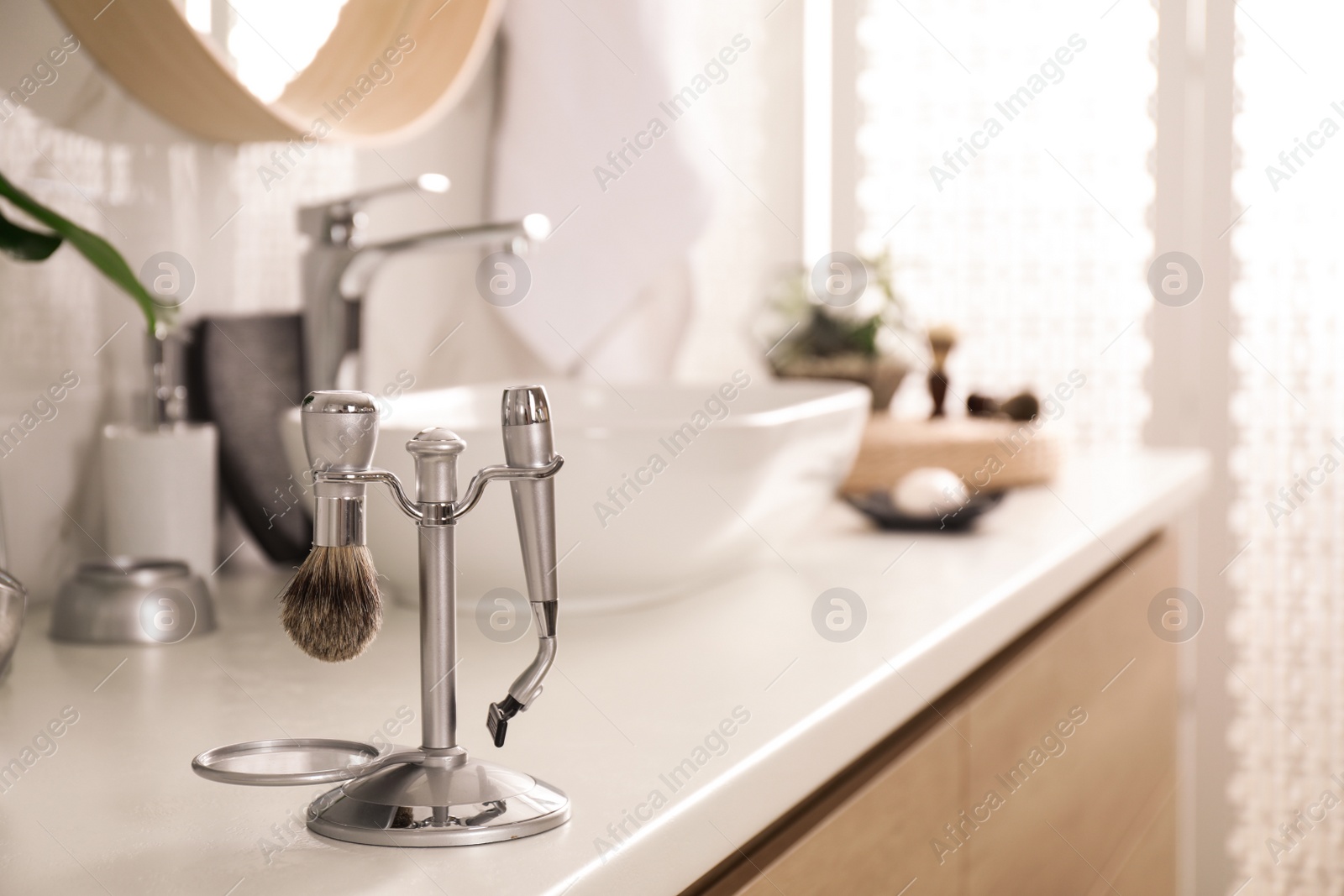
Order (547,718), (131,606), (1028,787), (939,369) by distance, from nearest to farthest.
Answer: (547,718)
(131,606)
(1028,787)
(939,369)

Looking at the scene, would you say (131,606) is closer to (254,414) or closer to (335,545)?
(254,414)

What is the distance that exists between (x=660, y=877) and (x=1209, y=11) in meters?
1.81

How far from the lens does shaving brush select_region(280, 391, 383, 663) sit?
43cm

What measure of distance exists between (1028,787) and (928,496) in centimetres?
30

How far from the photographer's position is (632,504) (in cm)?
79

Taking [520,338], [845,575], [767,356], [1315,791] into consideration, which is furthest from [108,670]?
[1315,791]

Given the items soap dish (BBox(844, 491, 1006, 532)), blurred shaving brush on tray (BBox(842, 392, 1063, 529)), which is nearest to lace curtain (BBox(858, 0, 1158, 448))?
blurred shaving brush on tray (BBox(842, 392, 1063, 529))

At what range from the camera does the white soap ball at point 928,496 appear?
1149 millimetres

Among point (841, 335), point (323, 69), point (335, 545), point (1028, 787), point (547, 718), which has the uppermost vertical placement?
point (323, 69)

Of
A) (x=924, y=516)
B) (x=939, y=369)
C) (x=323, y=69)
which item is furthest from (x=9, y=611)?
(x=939, y=369)

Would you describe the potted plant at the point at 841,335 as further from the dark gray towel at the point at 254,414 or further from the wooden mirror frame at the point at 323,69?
the dark gray towel at the point at 254,414

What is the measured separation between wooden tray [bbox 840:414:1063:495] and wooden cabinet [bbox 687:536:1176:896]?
0.14 meters

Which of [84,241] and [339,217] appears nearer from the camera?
[84,241]

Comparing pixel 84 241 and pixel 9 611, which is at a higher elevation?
pixel 84 241
